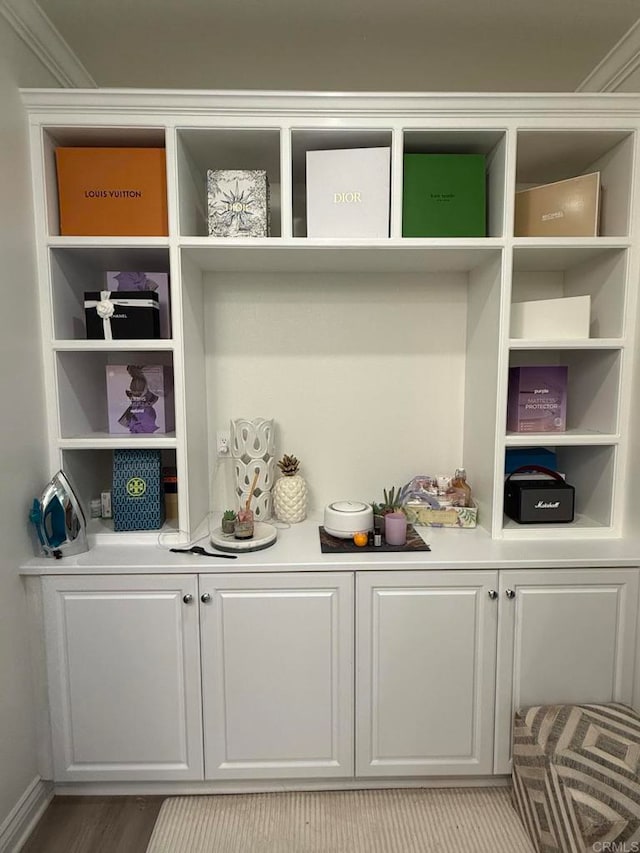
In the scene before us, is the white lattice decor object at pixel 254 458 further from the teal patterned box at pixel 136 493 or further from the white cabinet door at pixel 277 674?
the white cabinet door at pixel 277 674

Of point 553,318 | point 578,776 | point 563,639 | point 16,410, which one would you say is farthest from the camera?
point 553,318

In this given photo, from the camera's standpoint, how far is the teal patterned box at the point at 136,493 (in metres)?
1.73

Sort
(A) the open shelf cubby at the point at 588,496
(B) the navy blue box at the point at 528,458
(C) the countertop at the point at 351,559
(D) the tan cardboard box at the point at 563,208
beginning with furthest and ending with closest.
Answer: (B) the navy blue box at the point at 528,458, (A) the open shelf cubby at the point at 588,496, (D) the tan cardboard box at the point at 563,208, (C) the countertop at the point at 351,559

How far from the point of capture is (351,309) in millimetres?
2002

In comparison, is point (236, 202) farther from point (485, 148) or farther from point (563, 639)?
point (563, 639)

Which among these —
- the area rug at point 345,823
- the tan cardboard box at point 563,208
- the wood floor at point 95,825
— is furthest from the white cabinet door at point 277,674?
the tan cardboard box at point 563,208

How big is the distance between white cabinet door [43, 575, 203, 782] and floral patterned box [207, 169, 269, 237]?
1.22 m

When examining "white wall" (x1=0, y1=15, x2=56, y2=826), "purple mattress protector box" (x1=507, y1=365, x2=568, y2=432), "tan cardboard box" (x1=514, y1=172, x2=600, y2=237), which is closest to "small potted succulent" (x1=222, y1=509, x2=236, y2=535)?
"white wall" (x1=0, y1=15, x2=56, y2=826)

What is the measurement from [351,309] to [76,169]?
1.13 meters

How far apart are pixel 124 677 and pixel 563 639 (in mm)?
1511

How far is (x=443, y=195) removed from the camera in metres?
1.63

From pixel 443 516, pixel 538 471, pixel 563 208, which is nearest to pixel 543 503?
pixel 538 471

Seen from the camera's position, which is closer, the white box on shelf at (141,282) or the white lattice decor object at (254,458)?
the white box on shelf at (141,282)

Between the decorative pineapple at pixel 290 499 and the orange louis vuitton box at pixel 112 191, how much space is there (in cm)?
105
